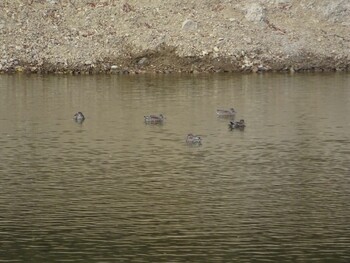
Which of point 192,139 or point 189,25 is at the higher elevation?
point 189,25

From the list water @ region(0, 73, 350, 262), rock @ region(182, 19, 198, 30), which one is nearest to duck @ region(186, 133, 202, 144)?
water @ region(0, 73, 350, 262)

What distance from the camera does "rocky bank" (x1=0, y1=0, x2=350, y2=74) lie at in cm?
7962

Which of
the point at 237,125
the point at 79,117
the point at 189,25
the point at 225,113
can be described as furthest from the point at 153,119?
the point at 189,25

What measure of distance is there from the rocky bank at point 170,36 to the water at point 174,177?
43.6 feet

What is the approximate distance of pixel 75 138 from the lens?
48812 mm

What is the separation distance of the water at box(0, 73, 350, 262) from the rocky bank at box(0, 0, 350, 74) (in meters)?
13.3

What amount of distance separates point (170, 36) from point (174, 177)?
42870mm

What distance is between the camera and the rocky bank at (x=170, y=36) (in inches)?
3135

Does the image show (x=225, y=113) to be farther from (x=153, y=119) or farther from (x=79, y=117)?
(x=79, y=117)

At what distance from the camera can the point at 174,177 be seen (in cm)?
3909

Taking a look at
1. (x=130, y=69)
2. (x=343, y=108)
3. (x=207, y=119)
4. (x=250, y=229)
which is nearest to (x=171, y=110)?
(x=207, y=119)

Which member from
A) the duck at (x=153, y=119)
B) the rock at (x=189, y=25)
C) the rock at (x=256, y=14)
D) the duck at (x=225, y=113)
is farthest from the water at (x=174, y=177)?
the rock at (x=256, y=14)

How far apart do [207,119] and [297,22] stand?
31776mm

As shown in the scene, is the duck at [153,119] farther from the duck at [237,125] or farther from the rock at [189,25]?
the rock at [189,25]
